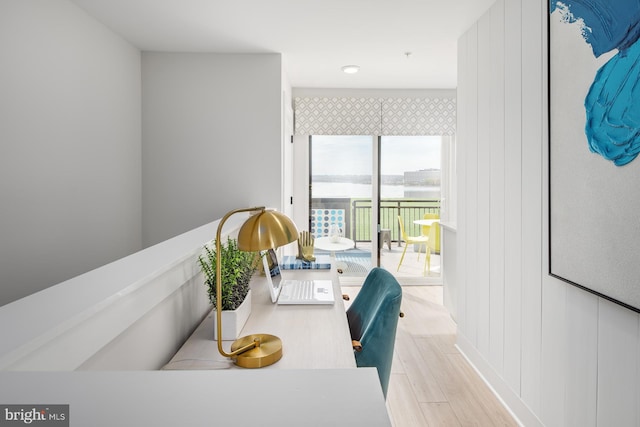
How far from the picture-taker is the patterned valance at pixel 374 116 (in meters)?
4.72

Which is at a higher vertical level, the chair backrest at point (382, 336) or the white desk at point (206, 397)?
the white desk at point (206, 397)

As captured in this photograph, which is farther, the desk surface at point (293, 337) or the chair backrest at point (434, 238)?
the chair backrest at point (434, 238)

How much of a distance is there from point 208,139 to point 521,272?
2711 millimetres

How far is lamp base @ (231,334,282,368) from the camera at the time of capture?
1.16m

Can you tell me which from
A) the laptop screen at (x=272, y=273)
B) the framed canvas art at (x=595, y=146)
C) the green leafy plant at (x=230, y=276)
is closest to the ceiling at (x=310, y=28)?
the framed canvas art at (x=595, y=146)

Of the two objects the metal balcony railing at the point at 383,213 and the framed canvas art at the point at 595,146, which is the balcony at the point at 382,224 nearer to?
the metal balcony railing at the point at 383,213

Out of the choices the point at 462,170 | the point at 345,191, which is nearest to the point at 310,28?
the point at 462,170

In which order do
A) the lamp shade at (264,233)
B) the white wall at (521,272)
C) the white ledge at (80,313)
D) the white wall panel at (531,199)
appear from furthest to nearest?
1. the white wall panel at (531,199)
2. the white wall at (521,272)
3. the lamp shade at (264,233)
4. the white ledge at (80,313)

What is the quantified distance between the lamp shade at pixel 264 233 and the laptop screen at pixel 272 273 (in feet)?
1.95

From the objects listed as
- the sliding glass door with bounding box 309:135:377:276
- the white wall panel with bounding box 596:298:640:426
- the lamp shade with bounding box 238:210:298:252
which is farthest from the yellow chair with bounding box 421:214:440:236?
the lamp shade with bounding box 238:210:298:252

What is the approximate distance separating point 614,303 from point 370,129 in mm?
3628

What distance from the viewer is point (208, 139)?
353 centimetres

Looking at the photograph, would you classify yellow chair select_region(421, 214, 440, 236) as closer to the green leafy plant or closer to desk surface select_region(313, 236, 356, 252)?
desk surface select_region(313, 236, 356, 252)

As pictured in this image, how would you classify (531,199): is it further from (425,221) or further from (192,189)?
(425,221)
